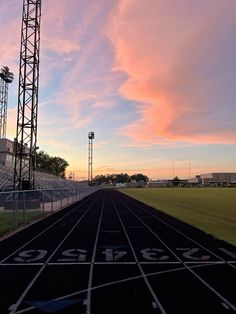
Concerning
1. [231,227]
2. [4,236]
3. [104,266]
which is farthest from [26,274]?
[231,227]

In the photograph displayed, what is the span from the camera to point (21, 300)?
26.4ft

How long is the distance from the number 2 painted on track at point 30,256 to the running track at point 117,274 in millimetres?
25

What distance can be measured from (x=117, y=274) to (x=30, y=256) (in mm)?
3424

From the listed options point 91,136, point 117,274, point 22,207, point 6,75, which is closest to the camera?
point 117,274

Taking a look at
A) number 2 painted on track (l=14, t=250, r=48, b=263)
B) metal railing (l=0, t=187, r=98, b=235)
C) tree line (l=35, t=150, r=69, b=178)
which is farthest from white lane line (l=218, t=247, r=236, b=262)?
tree line (l=35, t=150, r=69, b=178)

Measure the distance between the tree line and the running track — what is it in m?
142

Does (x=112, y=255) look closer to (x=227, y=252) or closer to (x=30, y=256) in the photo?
(x=30, y=256)

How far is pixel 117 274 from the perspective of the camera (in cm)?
1032

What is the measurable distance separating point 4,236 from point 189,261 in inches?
323

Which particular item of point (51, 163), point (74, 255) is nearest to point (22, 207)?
point (74, 255)

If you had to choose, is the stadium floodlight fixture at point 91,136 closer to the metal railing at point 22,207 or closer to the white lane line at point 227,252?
the metal railing at point 22,207

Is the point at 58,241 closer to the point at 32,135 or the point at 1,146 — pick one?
the point at 32,135

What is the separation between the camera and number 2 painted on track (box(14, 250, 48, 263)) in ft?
40.3

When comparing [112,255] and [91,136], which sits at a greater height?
[91,136]
